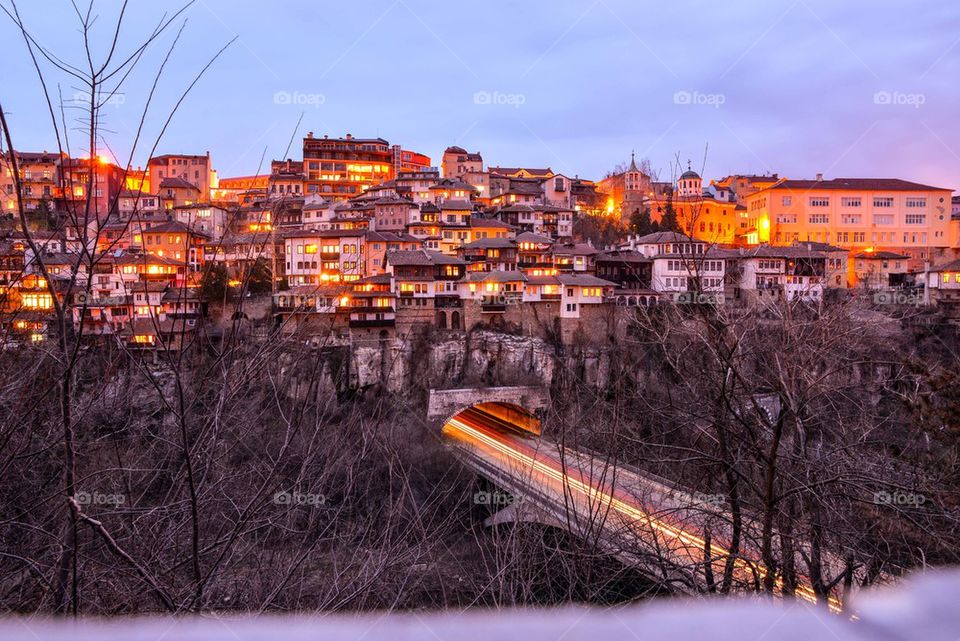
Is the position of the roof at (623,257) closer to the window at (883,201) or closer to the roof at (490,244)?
the roof at (490,244)

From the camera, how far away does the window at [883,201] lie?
128 ft

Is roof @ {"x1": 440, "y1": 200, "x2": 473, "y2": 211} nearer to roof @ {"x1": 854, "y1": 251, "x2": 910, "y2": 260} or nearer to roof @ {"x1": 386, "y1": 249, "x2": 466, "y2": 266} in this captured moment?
roof @ {"x1": 386, "y1": 249, "x2": 466, "y2": 266}

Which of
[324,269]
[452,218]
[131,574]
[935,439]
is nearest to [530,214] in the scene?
[452,218]

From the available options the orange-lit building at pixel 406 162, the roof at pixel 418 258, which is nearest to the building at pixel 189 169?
the orange-lit building at pixel 406 162

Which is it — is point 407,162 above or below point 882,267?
above

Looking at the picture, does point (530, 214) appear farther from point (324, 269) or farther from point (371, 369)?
point (371, 369)

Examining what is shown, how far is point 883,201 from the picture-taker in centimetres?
3922

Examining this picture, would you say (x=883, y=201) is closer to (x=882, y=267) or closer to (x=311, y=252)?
(x=882, y=267)

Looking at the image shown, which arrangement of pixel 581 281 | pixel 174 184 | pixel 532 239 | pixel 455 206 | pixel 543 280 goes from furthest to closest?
pixel 174 184
pixel 455 206
pixel 532 239
pixel 543 280
pixel 581 281

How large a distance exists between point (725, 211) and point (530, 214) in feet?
54.1

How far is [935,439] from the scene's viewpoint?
830 cm

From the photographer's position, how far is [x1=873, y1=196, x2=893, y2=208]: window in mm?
39156

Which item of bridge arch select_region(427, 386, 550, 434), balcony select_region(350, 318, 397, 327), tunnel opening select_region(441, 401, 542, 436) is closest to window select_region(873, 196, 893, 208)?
bridge arch select_region(427, 386, 550, 434)

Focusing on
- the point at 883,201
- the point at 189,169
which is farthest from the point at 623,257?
the point at 189,169
